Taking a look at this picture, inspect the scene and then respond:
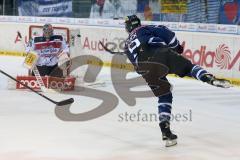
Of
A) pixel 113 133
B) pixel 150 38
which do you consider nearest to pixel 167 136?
pixel 113 133

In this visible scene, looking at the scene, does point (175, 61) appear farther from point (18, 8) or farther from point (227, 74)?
point (18, 8)

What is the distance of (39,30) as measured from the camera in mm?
13594

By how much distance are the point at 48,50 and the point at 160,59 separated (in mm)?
4983

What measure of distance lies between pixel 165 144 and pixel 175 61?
0.92m

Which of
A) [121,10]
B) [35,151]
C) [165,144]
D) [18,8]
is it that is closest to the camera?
[35,151]

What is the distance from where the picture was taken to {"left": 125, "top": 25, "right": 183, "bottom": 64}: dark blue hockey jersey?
6039 mm

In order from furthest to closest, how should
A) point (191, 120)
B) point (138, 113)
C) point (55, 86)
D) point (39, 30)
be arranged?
point (39, 30) → point (55, 86) → point (138, 113) → point (191, 120)

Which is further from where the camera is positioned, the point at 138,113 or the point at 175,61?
the point at 138,113

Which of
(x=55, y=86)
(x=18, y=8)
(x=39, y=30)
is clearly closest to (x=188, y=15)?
(x=39, y=30)
